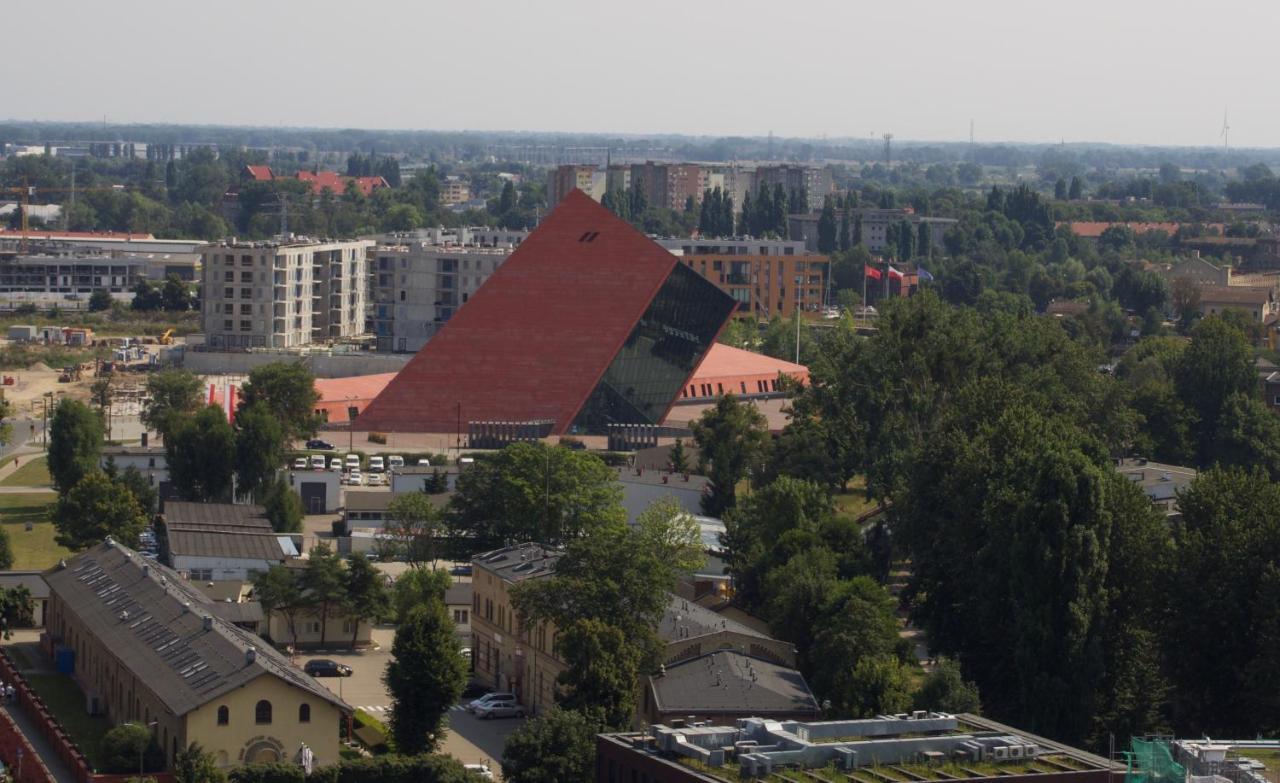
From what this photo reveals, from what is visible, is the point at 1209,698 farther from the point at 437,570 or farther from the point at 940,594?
the point at 437,570

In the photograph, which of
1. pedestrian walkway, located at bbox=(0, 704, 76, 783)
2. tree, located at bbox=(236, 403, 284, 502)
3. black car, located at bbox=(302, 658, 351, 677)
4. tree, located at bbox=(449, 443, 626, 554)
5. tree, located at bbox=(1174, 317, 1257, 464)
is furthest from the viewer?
tree, located at bbox=(1174, 317, 1257, 464)

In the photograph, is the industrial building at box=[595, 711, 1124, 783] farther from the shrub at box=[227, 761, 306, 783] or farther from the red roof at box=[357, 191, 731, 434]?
the red roof at box=[357, 191, 731, 434]

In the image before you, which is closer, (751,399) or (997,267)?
(751,399)

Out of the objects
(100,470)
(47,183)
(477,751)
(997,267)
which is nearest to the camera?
(477,751)

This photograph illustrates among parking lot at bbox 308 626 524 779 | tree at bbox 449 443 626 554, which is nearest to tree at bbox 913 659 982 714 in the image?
parking lot at bbox 308 626 524 779

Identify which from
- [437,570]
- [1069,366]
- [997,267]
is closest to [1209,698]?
[437,570]

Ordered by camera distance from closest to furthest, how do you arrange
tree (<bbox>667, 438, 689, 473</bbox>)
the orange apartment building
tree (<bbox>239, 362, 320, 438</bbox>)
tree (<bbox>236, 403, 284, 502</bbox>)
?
tree (<bbox>236, 403, 284, 502</bbox>)
tree (<bbox>667, 438, 689, 473</bbox>)
tree (<bbox>239, 362, 320, 438</bbox>)
the orange apartment building

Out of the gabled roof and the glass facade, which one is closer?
the gabled roof
